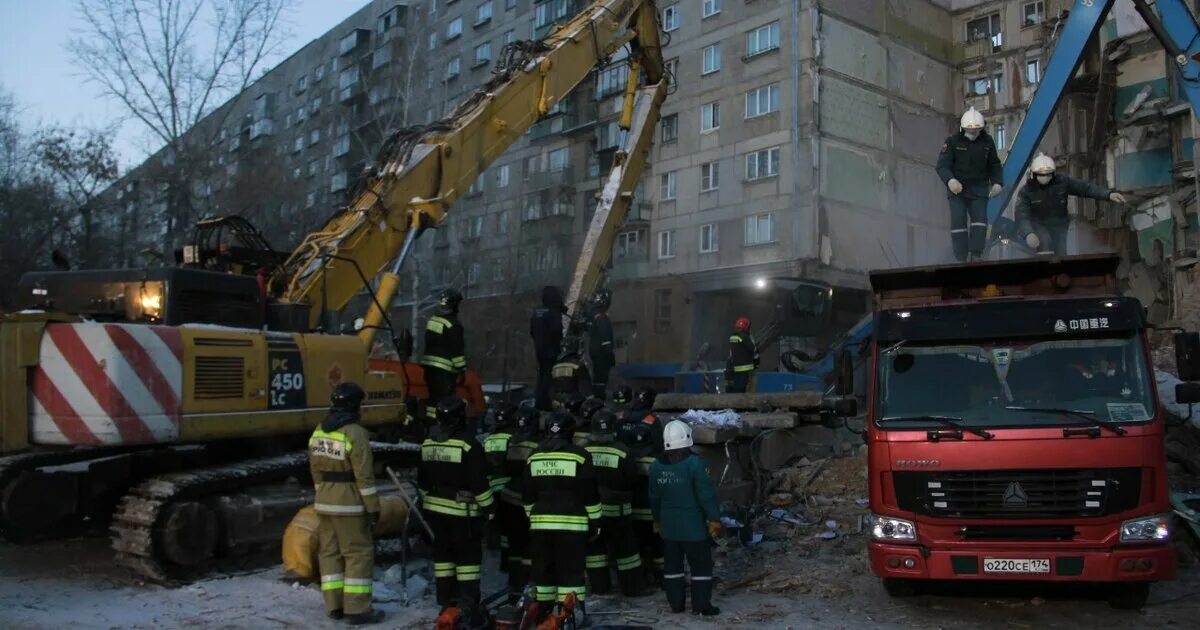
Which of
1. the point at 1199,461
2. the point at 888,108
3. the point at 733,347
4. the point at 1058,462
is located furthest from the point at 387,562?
the point at 888,108

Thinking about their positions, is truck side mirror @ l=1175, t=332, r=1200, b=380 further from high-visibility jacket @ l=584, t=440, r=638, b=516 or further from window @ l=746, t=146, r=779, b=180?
window @ l=746, t=146, r=779, b=180

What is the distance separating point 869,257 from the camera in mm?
32062

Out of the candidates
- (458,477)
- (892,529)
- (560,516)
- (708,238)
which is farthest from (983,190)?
(708,238)

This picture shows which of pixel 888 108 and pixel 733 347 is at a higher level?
pixel 888 108

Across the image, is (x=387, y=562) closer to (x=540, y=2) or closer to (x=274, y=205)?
(x=274, y=205)

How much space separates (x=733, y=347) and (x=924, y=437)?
742 centimetres

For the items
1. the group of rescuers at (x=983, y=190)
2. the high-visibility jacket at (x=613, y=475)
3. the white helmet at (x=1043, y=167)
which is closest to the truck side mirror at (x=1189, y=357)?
the high-visibility jacket at (x=613, y=475)

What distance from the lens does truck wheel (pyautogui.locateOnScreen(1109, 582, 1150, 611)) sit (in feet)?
22.3

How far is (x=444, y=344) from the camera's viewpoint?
9734mm

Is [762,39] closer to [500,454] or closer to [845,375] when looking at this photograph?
[845,375]

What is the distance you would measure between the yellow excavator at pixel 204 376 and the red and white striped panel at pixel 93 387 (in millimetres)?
11

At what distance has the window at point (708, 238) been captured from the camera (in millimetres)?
33500

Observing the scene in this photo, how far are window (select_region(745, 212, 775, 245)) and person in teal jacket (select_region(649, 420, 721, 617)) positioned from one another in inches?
982

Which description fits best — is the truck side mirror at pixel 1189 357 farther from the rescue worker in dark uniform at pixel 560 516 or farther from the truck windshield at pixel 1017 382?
the rescue worker in dark uniform at pixel 560 516
